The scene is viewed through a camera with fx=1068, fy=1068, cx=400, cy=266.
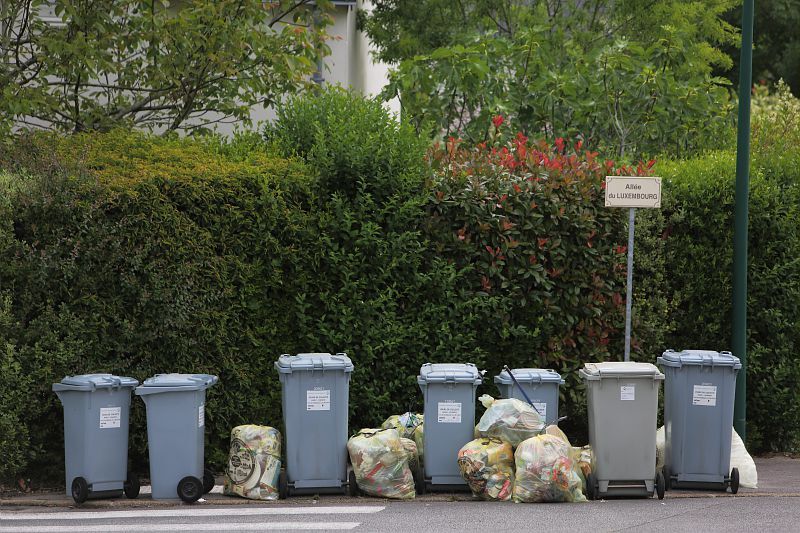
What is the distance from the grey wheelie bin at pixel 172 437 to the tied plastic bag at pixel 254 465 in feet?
0.97

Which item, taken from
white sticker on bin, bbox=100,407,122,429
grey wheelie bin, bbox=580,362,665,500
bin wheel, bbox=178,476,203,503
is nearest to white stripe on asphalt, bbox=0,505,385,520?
bin wheel, bbox=178,476,203,503

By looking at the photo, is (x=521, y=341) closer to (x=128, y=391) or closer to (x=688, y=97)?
(x=128, y=391)

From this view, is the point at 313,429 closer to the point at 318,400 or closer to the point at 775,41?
the point at 318,400

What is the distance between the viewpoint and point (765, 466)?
31.7 feet

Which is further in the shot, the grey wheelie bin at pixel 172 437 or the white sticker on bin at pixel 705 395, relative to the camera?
the white sticker on bin at pixel 705 395

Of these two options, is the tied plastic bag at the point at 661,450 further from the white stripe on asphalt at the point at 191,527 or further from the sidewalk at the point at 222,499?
the white stripe on asphalt at the point at 191,527

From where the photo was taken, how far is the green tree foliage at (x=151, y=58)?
11.2m

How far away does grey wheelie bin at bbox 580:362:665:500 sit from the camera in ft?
26.1

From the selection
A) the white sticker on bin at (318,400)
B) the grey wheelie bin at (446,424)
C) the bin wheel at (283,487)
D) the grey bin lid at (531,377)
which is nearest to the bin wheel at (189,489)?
the bin wheel at (283,487)

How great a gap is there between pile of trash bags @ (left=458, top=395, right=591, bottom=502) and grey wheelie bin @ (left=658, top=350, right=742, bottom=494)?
0.85m

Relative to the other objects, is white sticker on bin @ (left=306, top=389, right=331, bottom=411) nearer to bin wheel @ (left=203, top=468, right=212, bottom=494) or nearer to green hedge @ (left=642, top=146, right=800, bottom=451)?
bin wheel @ (left=203, top=468, right=212, bottom=494)

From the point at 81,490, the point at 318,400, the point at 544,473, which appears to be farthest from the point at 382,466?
the point at 81,490

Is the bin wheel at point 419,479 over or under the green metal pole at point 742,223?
under

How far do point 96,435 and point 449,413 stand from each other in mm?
2636
